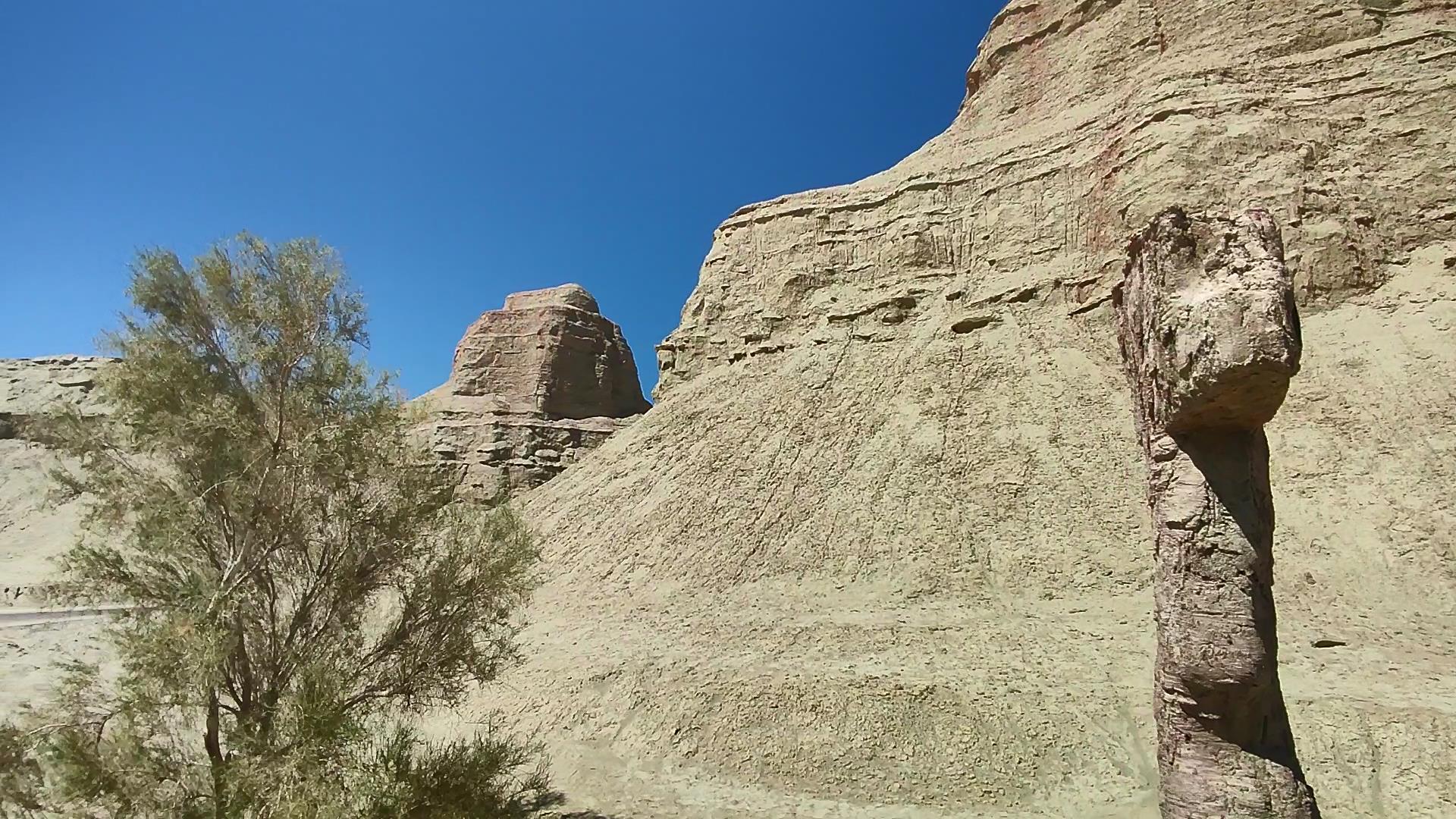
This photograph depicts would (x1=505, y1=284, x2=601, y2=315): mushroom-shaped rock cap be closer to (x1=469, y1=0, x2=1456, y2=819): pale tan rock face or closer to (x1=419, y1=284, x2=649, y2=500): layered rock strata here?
(x1=419, y1=284, x2=649, y2=500): layered rock strata

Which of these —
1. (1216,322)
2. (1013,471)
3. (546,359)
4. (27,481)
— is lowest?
(1216,322)

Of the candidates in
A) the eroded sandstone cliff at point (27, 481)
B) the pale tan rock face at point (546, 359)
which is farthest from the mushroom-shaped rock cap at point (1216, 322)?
the pale tan rock face at point (546, 359)

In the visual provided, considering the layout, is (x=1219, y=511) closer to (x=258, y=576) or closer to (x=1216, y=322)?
(x=1216, y=322)

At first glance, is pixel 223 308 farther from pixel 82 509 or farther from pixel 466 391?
pixel 466 391

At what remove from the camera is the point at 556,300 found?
4931cm

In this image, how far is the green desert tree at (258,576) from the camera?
7.25 meters

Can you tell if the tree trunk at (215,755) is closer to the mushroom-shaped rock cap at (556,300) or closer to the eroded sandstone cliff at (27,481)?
the eroded sandstone cliff at (27,481)

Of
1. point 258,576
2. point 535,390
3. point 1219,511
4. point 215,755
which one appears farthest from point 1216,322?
point 535,390

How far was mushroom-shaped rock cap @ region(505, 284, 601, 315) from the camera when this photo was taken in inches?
1937

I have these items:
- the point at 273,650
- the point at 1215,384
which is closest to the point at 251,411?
the point at 273,650

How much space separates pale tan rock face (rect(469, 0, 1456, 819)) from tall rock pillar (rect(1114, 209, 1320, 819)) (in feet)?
20.3

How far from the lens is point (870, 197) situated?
32031mm

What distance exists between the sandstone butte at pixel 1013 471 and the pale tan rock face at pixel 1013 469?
85mm

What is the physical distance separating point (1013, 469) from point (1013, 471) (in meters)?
0.05
